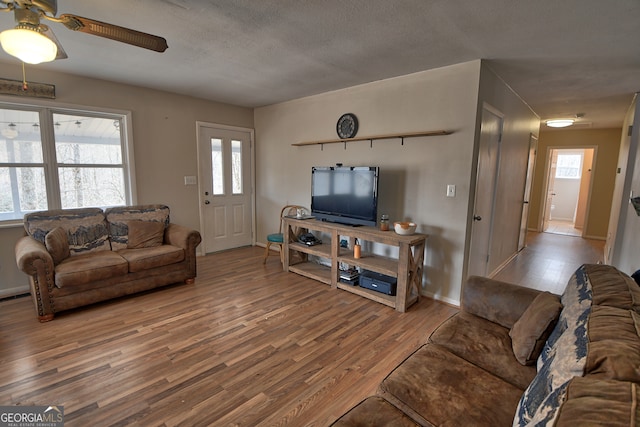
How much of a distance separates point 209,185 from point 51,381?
11.0 ft

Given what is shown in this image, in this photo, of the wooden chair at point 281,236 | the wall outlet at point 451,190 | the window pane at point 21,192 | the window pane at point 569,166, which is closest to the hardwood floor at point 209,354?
the wooden chair at point 281,236

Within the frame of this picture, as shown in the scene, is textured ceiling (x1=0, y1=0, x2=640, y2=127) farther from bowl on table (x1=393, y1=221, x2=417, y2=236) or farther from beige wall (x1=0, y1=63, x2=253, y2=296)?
bowl on table (x1=393, y1=221, x2=417, y2=236)

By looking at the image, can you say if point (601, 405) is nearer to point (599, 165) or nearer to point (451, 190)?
point (451, 190)

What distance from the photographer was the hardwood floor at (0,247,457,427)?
179 cm

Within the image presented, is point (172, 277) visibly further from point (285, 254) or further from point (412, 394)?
point (412, 394)

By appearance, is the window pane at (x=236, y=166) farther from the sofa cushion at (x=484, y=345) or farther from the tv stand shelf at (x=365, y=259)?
the sofa cushion at (x=484, y=345)

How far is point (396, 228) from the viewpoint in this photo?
3176 millimetres

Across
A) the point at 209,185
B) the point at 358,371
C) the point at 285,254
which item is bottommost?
the point at 358,371

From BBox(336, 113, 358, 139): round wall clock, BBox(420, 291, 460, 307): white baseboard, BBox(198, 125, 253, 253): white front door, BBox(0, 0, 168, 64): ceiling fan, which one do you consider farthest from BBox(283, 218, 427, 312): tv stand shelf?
BBox(0, 0, 168, 64): ceiling fan

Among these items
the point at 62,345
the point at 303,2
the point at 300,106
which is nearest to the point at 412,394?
the point at 303,2

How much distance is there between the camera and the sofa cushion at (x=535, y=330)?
1487 millimetres

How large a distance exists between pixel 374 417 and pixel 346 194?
8.95 ft

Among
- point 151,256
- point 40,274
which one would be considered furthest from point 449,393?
point 40,274

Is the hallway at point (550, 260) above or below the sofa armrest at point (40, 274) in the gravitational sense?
below
